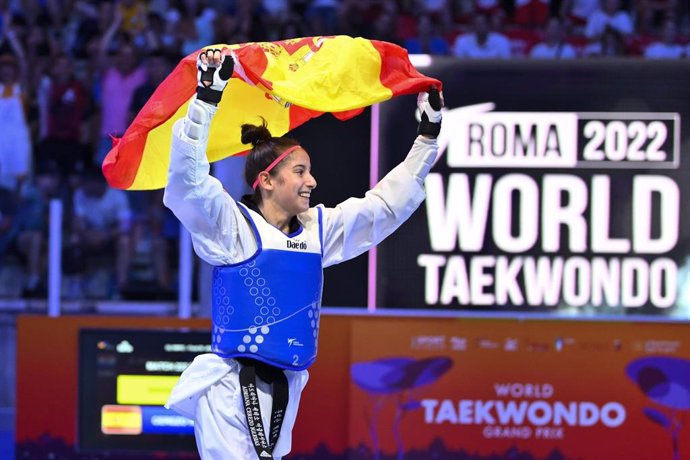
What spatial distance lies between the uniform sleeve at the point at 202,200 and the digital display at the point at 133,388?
274 centimetres

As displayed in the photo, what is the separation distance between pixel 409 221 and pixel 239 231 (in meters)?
2.66

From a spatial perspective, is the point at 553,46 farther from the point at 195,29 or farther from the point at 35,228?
the point at 35,228

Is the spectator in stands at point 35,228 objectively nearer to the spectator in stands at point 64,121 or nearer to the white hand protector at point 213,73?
the spectator in stands at point 64,121

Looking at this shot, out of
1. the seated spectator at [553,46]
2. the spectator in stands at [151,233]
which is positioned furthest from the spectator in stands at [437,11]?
the spectator in stands at [151,233]

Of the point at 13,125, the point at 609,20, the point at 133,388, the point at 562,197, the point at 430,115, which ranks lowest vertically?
the point at 133,388

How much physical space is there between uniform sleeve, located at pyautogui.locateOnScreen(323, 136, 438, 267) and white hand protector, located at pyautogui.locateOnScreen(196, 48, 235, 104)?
756 mm

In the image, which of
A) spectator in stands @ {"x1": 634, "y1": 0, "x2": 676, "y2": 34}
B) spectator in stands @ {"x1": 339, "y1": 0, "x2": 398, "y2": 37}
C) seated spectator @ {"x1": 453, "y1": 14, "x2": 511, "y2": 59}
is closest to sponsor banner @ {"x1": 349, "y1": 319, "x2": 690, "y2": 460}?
seated spectator @ {"x1": 453, "y1": 14, "x2": 511, "y2": 59}

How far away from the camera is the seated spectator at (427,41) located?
10.1 m

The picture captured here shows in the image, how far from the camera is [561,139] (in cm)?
673

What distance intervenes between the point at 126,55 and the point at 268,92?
225 inches

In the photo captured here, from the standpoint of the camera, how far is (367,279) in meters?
6.90

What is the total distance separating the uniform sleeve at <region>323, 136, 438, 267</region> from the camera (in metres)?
4.53

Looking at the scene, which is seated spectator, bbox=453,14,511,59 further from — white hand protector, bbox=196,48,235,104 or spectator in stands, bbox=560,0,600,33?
white hand protector, bbox=196,48,235,104

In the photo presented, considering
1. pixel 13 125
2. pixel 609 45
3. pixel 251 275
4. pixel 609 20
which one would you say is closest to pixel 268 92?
pixel 251 275
